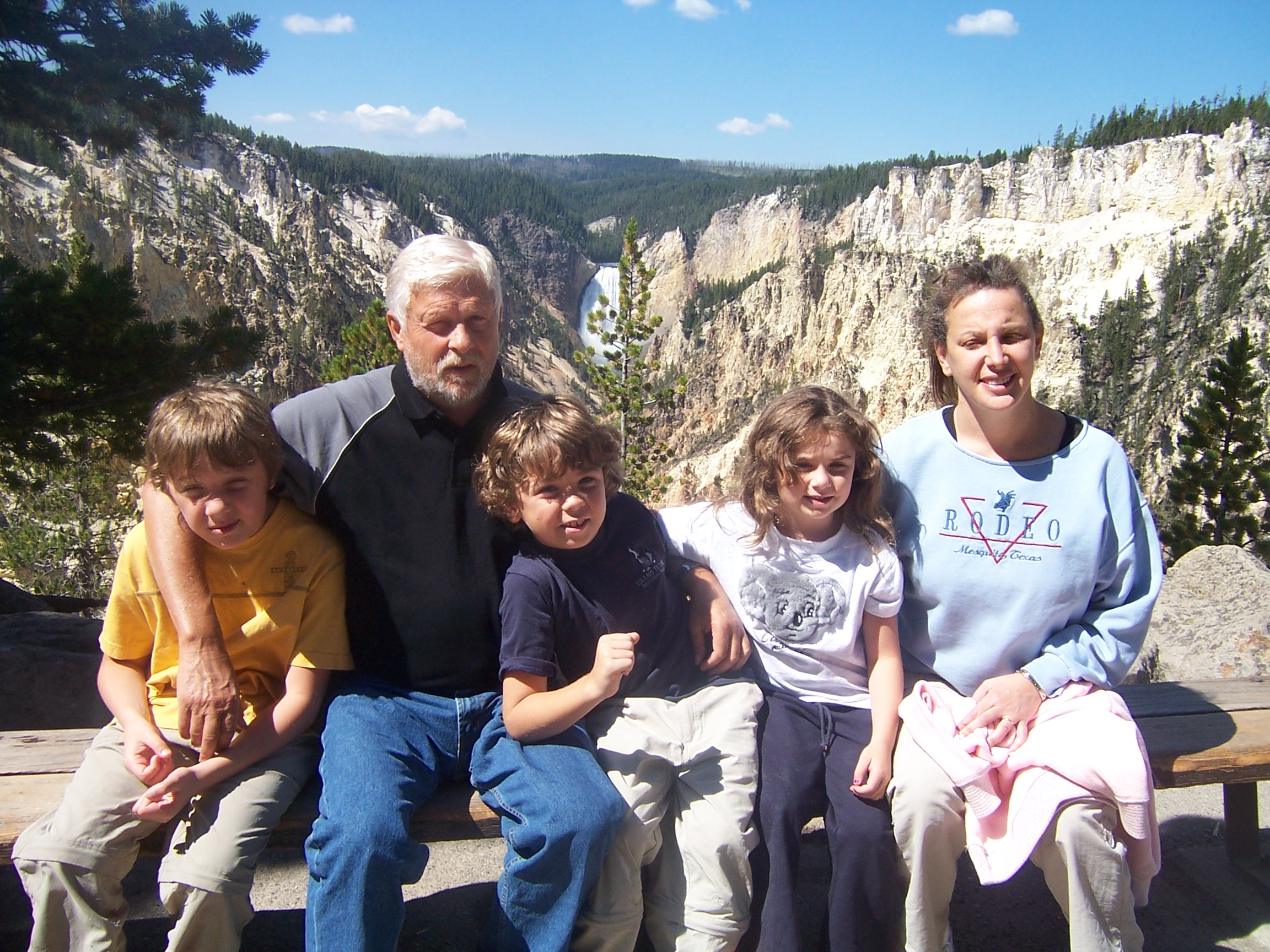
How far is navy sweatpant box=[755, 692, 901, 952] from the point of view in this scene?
2.00 meters

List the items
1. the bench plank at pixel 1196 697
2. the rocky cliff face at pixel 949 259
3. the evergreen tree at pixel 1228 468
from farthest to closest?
the rocky cliff face at pixel 949 259 → the evergreen tree at pixel 1228 468 → the bench plank at pixel 1196 697

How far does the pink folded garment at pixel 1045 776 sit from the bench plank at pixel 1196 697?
61cm

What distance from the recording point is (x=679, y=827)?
2.08 metres

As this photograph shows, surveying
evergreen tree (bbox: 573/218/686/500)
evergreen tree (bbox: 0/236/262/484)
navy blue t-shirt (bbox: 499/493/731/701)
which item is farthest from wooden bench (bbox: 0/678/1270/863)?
evergreen tree (bbox: 573/218/686/500)

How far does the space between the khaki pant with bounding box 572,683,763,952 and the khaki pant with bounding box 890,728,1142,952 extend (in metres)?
0.38

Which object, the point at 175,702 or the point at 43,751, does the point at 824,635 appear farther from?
the point at 43,751

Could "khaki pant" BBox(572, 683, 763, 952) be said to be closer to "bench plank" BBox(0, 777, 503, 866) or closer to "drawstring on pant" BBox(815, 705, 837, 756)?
"drawstring on pant" BBox(815, 705, 837, 756)

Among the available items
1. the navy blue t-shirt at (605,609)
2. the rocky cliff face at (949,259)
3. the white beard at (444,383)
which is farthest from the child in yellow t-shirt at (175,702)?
the rocky cliff face at (949,259)

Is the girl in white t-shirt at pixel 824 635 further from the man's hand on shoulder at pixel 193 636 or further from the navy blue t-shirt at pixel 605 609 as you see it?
the man's hand on shoulder at pixel 193 636

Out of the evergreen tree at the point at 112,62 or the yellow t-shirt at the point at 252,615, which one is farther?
the evergreen tree at the point at 112,62

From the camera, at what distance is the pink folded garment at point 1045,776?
76.4 inches

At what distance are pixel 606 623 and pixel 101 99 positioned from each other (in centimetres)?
492

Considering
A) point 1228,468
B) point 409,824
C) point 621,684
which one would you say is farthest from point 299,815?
point 1228,468

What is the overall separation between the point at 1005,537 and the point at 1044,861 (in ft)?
2.71
